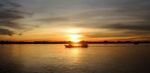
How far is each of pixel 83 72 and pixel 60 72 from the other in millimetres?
5883

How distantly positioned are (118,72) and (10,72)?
26.5 m

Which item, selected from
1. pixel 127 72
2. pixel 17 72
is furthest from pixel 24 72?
pixel 127 72

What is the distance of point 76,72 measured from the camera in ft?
174

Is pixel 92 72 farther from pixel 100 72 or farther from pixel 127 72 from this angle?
pixel 127 72

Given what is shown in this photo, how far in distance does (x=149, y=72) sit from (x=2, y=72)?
35.5 meters

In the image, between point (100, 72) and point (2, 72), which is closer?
point (2, 72)

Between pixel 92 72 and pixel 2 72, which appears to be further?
pixel 92 72

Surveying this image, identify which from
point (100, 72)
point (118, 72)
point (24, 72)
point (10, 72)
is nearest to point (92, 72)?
point (100, 72)

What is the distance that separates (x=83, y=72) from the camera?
5384cm

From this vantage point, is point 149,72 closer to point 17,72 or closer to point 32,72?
point 32,72

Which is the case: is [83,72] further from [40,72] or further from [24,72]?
[24,72]

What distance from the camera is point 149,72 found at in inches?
2076

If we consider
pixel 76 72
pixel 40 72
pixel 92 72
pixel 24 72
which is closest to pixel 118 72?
pixel 92 72

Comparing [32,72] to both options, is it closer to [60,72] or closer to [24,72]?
[24,72]
